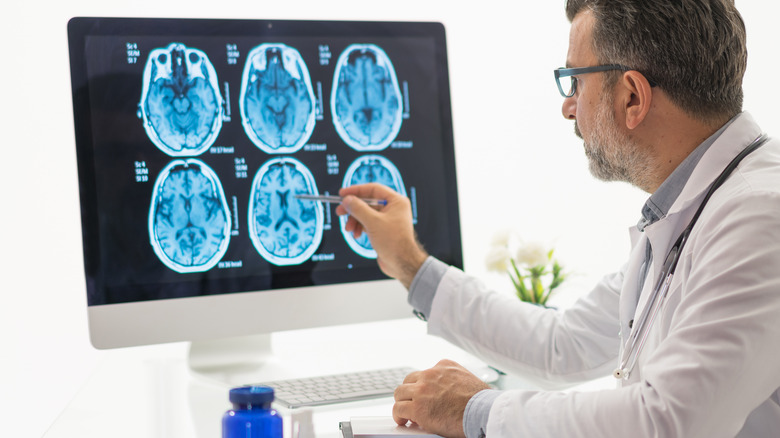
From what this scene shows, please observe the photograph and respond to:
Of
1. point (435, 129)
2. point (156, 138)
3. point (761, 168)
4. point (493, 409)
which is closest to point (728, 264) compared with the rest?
point (761, 168)

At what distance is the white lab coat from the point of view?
3.18 ft

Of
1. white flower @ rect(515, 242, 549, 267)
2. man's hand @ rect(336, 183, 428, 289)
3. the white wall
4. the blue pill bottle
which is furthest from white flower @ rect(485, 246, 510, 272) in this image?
the blue pill bottle

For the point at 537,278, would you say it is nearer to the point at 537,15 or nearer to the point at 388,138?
the point at 388,138

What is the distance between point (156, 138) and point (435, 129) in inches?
25.4

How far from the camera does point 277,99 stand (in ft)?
5.43

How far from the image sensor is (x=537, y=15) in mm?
2811

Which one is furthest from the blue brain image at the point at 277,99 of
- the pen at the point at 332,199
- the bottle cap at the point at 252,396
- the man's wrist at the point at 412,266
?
the bottle cap at the point at 252,396

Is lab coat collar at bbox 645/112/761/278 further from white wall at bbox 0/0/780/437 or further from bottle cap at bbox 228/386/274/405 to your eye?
white wall at bbox 0/0/780/437

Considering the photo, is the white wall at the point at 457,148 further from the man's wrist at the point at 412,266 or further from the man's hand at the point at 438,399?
the man's hand at the point at 438,399

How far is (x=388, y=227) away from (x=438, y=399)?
566mm

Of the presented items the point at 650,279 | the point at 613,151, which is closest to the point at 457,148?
the point at 613,151

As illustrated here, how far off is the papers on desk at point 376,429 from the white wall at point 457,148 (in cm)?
129

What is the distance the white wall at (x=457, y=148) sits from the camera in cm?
227

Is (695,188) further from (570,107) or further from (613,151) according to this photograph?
(570,107)
